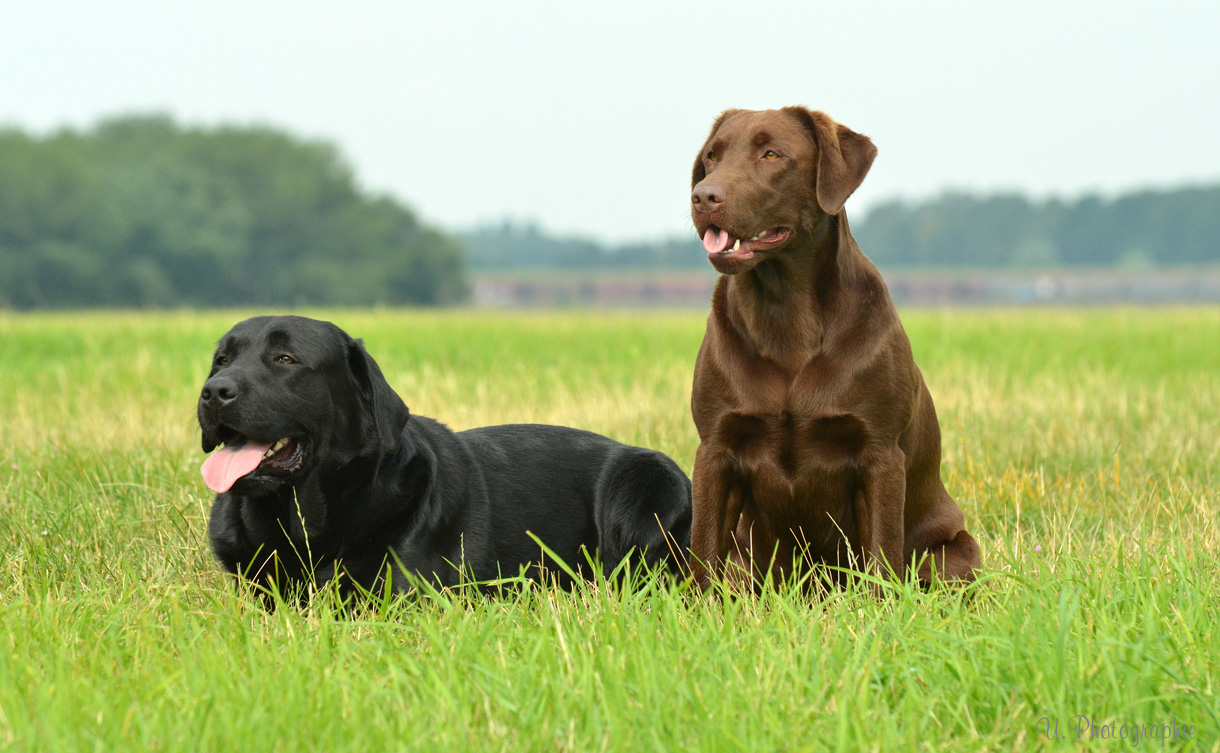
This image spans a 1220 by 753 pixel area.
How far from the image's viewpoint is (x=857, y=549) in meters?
3.75

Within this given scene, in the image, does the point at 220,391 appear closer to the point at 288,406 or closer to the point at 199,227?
the point at 288,406

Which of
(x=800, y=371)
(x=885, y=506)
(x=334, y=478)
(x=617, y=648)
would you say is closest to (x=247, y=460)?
(x=334, y=478)

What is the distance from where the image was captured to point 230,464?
3.43 m

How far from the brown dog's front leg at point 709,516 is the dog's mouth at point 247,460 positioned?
1.32 m

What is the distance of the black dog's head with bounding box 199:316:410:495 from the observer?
3.36 m

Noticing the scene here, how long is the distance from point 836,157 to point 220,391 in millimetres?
2090

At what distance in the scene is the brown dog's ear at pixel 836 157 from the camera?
3.55 meters

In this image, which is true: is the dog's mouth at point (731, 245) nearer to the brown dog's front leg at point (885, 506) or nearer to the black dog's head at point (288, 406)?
the brown dog's front leg at point (885, 506)

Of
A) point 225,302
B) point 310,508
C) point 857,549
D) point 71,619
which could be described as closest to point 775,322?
point 857,549

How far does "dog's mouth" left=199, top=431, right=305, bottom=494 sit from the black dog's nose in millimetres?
212

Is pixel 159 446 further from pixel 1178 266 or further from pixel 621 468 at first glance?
pixel 1178 266

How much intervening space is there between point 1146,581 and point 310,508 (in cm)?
262

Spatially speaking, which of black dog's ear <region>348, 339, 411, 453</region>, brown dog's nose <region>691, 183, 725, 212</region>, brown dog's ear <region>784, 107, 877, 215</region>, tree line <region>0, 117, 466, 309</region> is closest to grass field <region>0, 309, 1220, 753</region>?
black dog's ear <region>348, 339, 411, 453</region>

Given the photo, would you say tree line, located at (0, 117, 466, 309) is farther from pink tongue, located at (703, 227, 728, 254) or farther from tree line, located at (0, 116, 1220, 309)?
pink tongue, located at (703, 227, 728, 254)
